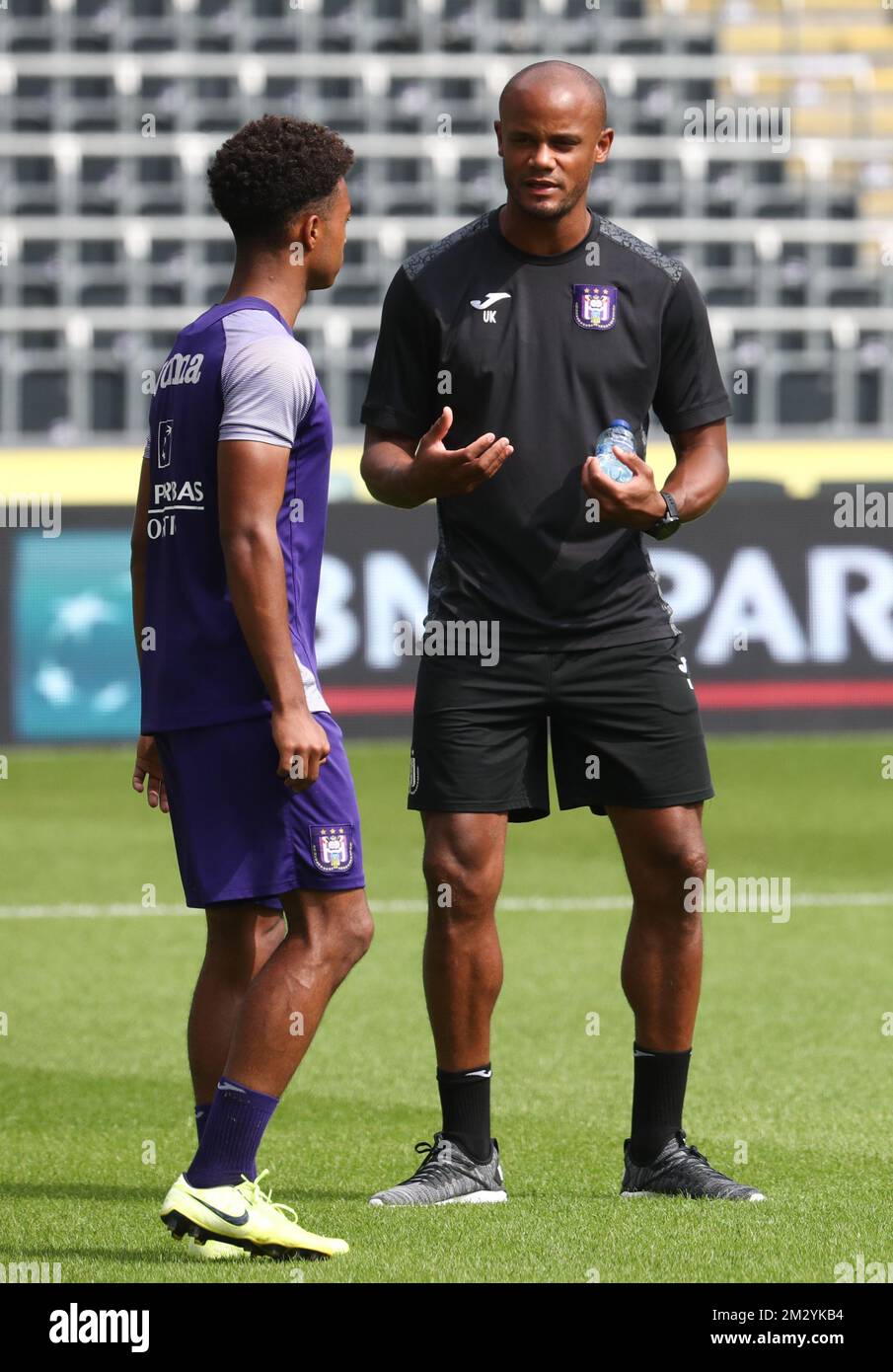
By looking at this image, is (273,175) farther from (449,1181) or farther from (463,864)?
(449,1181)

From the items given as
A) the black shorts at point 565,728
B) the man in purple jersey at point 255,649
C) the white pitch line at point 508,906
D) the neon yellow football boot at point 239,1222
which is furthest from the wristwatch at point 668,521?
the white pitch line at point 508,906

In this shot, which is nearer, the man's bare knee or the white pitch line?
the man's bare knee

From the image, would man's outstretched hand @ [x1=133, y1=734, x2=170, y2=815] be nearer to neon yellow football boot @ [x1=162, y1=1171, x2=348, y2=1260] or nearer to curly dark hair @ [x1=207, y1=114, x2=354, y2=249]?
neon yellow football boot @ [x1=162, y1=1171, x2=348, y2=1260]

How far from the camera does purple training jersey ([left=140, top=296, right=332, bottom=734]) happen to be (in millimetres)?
3609

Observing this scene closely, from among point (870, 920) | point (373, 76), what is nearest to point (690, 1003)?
point (870, 920)

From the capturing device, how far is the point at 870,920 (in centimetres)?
847

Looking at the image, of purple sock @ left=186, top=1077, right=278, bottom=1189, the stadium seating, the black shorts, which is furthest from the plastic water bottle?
the stadium seating

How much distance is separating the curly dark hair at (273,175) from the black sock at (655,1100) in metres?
1.86

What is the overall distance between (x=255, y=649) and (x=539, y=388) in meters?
1.07

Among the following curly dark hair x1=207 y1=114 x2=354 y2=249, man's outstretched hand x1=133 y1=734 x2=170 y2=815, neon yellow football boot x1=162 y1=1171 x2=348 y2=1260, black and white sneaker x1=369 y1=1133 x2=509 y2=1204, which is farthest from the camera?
black and white sneaker x1=369 y1=1133 x2=509 y2=1204

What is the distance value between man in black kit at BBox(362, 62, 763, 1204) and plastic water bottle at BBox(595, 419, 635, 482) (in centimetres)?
9

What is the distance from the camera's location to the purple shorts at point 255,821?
142 inches

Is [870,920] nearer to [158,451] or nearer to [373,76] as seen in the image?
[158,451]
